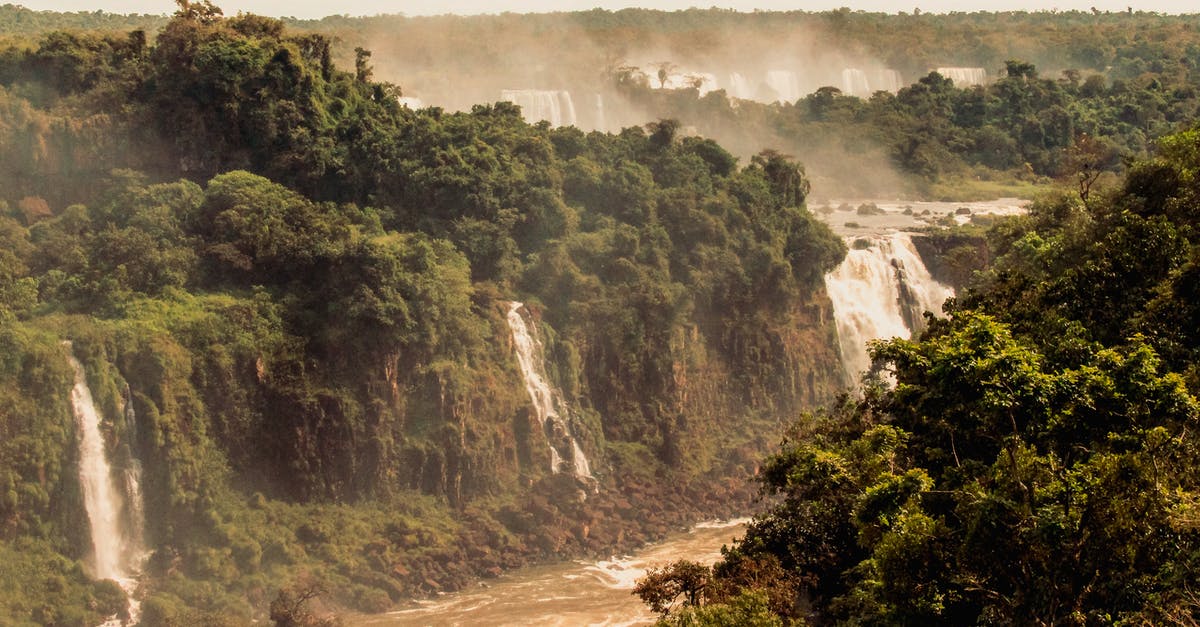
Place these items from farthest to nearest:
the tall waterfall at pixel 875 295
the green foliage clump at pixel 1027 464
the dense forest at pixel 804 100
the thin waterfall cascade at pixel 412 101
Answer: the dense forest at pixel 804 100
the thin waterfall cascade at pixel 412 101
the tall waterfall at pixel 875 295
the green foliage clump at pixel 1027 464

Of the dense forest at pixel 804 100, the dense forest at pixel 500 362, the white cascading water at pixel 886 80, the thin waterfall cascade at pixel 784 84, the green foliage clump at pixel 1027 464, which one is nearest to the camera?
the green foliage clump at pixel 1027 464

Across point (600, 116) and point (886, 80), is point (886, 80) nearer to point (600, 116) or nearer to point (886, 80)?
point (886, 80)

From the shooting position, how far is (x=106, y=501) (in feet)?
103

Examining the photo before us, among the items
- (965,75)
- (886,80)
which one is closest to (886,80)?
(886,80)

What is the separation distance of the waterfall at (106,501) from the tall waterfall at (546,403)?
38.1ft

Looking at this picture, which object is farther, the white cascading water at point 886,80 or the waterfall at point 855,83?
the white cascading water at point 886,80

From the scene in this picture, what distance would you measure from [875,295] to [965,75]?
46980 millimetres

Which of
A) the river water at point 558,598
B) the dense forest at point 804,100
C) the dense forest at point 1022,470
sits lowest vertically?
the river water at point 558,598

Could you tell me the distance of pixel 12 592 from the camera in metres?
29.0

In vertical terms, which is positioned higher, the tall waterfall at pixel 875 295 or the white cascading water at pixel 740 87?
the white cascading water at pixel 740 87

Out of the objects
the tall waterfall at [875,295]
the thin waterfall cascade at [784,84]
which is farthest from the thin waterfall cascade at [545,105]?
the thin waterfall cascade at [784,84]

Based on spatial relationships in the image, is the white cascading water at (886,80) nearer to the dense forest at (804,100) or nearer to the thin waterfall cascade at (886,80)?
the thin waterfall cascade at (886,80)

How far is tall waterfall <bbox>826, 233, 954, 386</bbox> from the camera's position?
162 feet

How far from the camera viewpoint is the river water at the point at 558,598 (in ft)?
105
